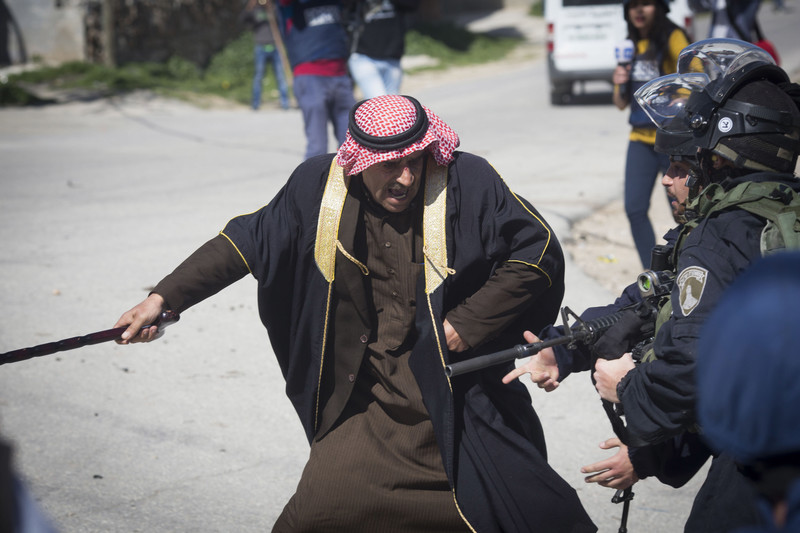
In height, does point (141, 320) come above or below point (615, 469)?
above

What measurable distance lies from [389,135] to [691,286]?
1072 mm

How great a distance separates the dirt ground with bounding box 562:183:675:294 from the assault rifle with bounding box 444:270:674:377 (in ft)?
11.6

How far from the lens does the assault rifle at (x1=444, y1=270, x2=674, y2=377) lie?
2375 millimetres

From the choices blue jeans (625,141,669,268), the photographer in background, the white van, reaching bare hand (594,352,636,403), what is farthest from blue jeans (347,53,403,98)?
the white van

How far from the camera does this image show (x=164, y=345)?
5.26 m

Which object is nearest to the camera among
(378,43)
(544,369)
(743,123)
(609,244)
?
(743,123)

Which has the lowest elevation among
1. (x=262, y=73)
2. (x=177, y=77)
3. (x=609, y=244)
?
(x=177, y=77)

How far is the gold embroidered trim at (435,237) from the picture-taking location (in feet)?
9.09

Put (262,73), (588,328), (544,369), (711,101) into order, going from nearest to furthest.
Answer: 1. (711,101)
2. (588,328)
3. (544,369)
4. (262,73)

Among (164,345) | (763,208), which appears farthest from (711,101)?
(164,345)

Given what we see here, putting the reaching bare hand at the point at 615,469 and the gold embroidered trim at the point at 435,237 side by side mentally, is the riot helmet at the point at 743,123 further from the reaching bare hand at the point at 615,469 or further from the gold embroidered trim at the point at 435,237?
the reaching bare hand at the point at 615,469

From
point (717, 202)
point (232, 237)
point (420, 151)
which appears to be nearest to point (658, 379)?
point (717, 202)

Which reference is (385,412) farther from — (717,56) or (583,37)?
(583,37)

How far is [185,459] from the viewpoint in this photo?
158 inches
